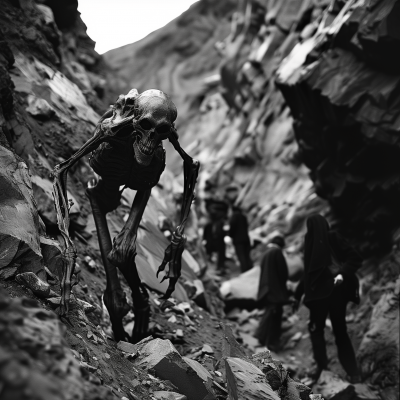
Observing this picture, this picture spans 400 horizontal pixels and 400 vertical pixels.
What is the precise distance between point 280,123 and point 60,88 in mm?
7740

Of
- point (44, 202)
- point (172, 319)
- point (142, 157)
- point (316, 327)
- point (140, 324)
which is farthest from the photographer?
point (316, 327)

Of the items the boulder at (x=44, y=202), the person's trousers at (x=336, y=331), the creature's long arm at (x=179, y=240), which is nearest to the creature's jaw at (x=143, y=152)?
the creature's long arm at (x=179, y=240)

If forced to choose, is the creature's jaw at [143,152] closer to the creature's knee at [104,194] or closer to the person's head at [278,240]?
the creature's knee at [104,194]

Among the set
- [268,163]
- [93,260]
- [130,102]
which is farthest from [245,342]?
[268,163]

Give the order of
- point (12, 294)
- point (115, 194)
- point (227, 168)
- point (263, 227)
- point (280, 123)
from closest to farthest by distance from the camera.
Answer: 1. point (12, 294)
2. point (115, 194)
3. point (263, 227)
4. point (280, 123)
5. point (227, 168)

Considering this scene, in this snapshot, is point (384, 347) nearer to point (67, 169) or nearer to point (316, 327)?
point (316, 327)

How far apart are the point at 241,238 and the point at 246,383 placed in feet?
26.7

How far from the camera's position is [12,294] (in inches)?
152

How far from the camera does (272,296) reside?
884cm

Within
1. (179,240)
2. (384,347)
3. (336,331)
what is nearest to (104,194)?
(179,240)

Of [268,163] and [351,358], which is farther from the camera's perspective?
[268,163]

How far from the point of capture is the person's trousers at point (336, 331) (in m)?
7.50

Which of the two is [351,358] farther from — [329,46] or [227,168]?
[227,168]

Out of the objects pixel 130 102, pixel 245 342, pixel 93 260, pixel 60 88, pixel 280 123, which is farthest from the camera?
pixel 280 123
